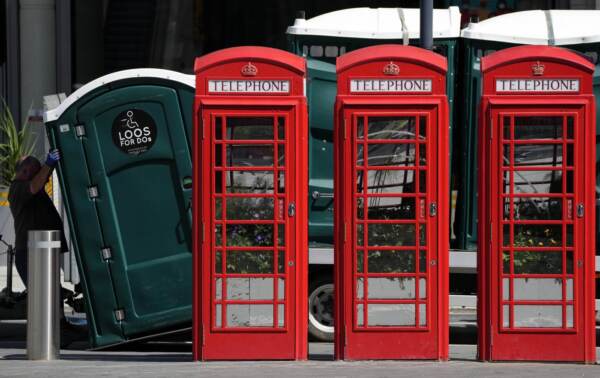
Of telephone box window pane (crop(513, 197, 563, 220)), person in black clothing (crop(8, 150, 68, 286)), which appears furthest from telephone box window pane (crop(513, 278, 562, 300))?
person in black clothing (crop(8, 150, 68, 286))

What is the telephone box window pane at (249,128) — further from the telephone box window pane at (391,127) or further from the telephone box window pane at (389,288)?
the telephone box window pane at (389,288)

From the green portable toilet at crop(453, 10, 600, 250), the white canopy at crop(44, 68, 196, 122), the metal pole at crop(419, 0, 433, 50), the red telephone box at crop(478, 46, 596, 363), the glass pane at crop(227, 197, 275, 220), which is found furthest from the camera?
the green portable toilet at crop(453, 10, 600, 250)

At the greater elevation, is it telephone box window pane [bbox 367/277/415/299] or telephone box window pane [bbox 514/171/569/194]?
telephone box window pane [bbox 514/171/569/194]

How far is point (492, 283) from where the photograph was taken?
377 inches

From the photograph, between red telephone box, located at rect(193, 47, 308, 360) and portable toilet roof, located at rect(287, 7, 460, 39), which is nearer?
red telephone box, located at rect(193, 47, 308, 360)

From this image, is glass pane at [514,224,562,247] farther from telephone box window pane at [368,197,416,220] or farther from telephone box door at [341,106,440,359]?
telephone box window pane at [368,197,416,220]

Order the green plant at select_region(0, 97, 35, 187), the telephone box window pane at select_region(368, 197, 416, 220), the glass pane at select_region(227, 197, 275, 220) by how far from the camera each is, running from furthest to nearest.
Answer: the green plant at select_region(0, 97, 35, 187)
the glass pane at select_region(227, 197, 275, 220)
the telephone box window pane at select_region(368, 197, 416, 220)

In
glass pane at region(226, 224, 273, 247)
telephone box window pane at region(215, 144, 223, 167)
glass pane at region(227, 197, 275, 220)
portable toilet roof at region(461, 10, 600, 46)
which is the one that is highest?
portable toilet roof at region(461, 10, 600, 46)

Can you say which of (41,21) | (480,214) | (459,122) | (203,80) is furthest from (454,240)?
(41,21)

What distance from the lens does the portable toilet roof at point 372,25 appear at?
1170 cm

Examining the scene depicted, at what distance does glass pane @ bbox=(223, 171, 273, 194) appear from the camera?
9.62 metres

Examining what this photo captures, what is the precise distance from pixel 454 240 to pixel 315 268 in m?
1.24

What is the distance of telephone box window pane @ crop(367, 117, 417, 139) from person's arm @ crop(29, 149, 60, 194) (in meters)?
2.74

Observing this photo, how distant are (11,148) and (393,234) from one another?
8.72m
